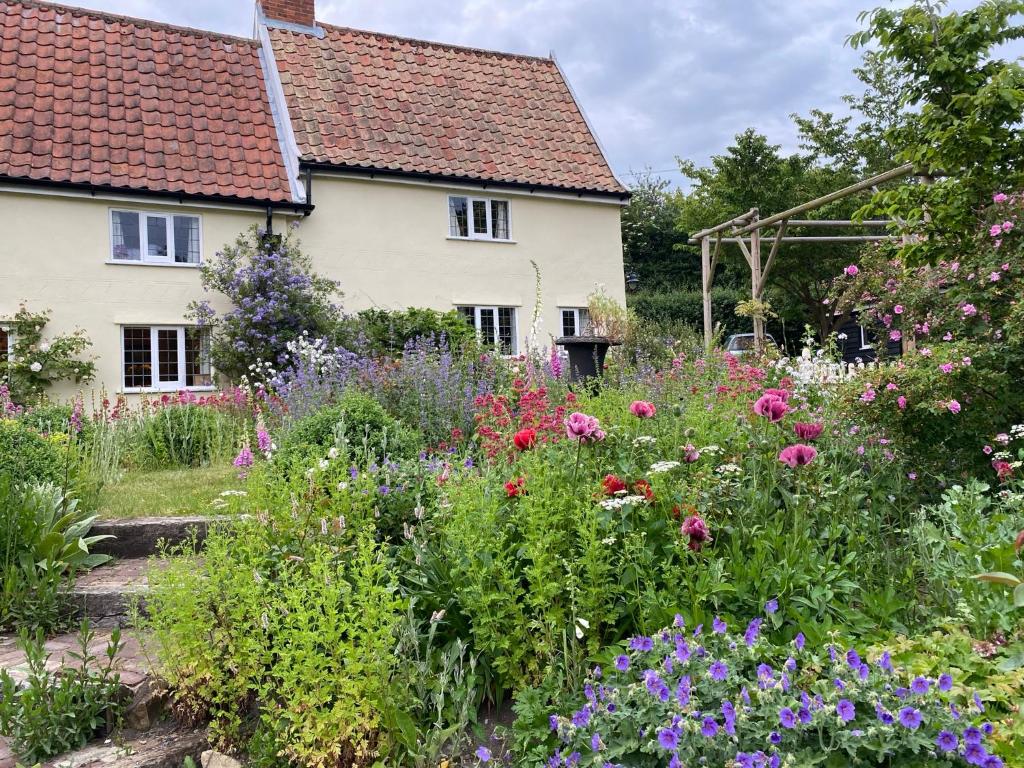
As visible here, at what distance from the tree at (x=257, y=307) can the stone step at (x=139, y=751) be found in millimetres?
10731

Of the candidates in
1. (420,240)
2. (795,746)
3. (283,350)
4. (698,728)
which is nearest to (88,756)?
(698,728)

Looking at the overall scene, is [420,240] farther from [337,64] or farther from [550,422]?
[550,422]

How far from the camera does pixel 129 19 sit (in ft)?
54.1

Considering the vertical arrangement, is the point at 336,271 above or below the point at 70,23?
below

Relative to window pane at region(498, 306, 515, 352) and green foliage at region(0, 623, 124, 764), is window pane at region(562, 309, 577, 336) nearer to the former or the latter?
window pane at region(498, 306, 515, 352)

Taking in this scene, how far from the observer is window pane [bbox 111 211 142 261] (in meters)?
13.8

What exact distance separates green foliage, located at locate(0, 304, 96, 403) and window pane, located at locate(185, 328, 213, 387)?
5.48ft

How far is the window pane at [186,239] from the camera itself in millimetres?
14297

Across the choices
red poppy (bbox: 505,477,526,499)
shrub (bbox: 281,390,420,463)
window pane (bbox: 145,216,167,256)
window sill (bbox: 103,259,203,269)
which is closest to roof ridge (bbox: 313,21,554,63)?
window pane (bbox: 145,216,167,256)

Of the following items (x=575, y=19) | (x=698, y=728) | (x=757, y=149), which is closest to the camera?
(x=698, y=728)

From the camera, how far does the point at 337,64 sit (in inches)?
683

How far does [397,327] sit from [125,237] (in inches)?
210

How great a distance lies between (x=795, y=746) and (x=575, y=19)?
7987mm

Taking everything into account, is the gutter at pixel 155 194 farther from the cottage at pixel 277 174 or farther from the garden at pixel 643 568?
the garden at pixel 643 568
